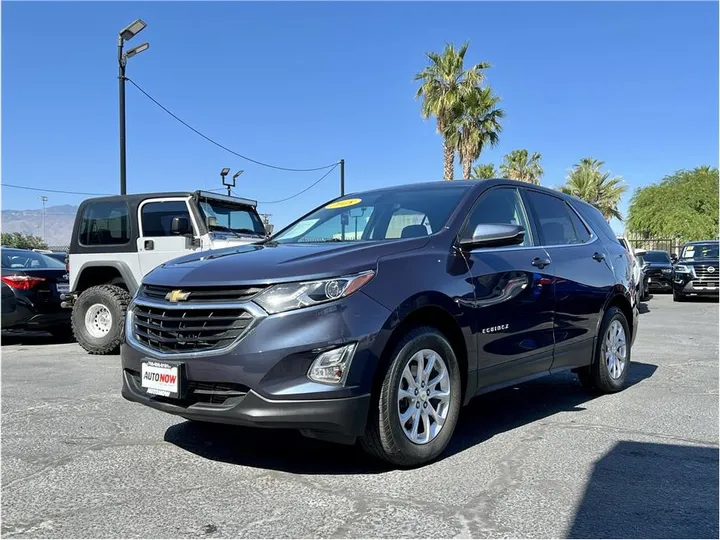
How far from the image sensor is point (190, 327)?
3.43 metres

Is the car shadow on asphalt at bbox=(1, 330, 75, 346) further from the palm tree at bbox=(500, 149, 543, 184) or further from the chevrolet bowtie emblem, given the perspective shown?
the palm tree at bbox=(500, 149, 543, 184)

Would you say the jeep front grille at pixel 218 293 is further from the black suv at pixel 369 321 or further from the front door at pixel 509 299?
the front door at pixel 509 299

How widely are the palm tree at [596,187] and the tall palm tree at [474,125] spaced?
910 inches

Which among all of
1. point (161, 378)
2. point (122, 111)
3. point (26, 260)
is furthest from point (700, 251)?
point (161, 378)

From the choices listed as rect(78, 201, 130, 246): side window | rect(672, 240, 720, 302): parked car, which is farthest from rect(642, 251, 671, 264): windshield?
rect(78, 201, 130, 246): side window

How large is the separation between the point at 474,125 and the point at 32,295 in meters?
19.4

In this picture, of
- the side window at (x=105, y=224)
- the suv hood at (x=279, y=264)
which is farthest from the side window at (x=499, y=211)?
the side window at (x=105, y=224)

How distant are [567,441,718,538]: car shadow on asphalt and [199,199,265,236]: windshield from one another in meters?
5.69

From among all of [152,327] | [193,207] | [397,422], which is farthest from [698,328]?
[152,327]

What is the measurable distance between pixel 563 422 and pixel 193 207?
17.1 ft

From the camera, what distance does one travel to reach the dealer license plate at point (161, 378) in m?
3.39

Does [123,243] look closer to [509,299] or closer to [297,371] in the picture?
[509,299]

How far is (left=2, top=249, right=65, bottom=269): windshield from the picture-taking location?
31.0 feet

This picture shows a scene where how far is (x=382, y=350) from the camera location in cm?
336
